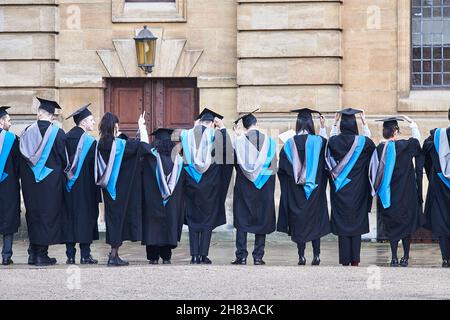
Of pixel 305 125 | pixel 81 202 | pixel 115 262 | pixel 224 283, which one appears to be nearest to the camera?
pixel 224 283

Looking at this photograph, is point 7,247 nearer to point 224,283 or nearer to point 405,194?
point 224,283

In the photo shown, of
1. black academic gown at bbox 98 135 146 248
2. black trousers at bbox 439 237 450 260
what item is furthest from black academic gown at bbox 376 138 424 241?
black academic gown at bbox 98 135 146 248

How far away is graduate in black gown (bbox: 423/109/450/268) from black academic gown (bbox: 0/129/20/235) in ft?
16.8

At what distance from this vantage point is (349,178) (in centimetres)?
2012

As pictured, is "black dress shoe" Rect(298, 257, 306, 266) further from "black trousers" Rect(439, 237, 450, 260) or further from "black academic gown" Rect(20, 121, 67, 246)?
"black academic gown" Rect(20, 121, 67, 246)

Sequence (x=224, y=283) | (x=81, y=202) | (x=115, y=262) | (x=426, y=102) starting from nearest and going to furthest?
(x=224, y=283)
(x=115, y=262)
(x=81, y=202)
(x=426, y=102)

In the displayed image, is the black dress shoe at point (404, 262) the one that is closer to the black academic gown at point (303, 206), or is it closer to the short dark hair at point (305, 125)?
Answer: the black academic gown at point (303, 206)

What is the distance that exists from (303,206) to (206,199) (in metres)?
1.24

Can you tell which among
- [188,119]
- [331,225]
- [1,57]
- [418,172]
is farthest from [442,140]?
[1,57]

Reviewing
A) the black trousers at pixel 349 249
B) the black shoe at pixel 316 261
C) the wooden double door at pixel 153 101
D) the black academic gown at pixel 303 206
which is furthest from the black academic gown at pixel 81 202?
the wooden double door at pixel 153 101

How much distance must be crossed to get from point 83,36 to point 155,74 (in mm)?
1287

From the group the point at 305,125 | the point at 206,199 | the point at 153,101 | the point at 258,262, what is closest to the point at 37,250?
the point at 206,199

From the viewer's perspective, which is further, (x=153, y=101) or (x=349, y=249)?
(x=153, y=101)

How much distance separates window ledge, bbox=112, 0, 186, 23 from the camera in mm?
25188
